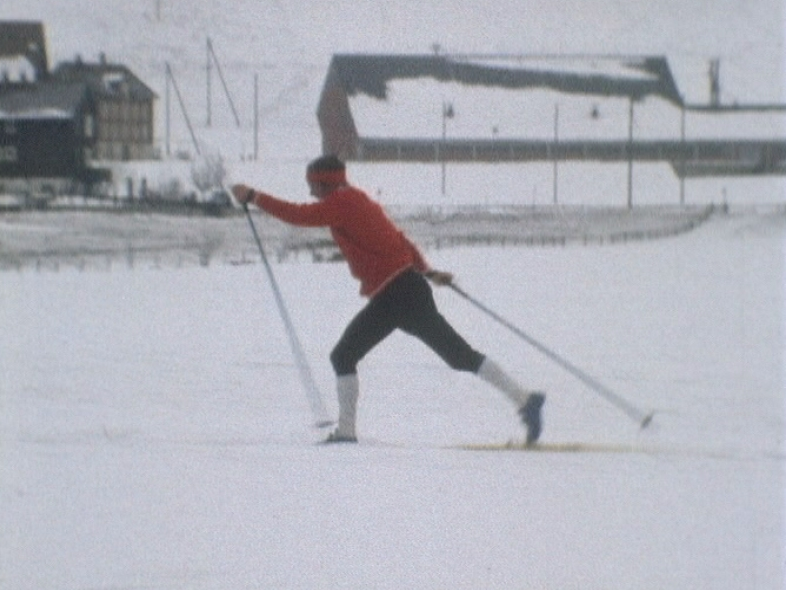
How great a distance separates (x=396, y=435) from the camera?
9.77 feet

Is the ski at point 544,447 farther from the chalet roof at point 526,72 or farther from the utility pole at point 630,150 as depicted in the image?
the chalet roof at point 526,72

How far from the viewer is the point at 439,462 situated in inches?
116

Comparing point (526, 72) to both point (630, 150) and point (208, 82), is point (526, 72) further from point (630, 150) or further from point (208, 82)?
point (208, 82)

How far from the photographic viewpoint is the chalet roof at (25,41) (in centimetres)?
306

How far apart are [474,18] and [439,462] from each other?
0.96 m

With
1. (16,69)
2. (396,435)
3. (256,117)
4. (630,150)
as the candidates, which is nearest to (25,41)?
(16,69)

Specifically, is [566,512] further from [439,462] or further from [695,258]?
[695,258]

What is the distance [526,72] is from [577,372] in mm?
634

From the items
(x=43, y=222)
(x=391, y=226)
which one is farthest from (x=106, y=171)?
(x=391, y=226)

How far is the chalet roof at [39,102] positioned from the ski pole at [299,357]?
409 mm

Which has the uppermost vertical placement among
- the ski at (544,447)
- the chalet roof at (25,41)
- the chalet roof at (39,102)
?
the chalet roof at (25,41)

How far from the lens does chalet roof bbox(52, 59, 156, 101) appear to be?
3061 millimetres

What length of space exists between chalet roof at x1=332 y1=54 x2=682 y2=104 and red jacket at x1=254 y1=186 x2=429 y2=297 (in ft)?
1.06

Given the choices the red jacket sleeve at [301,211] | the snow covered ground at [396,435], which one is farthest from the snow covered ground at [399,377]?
the red jacket sleeve at [301,211]
